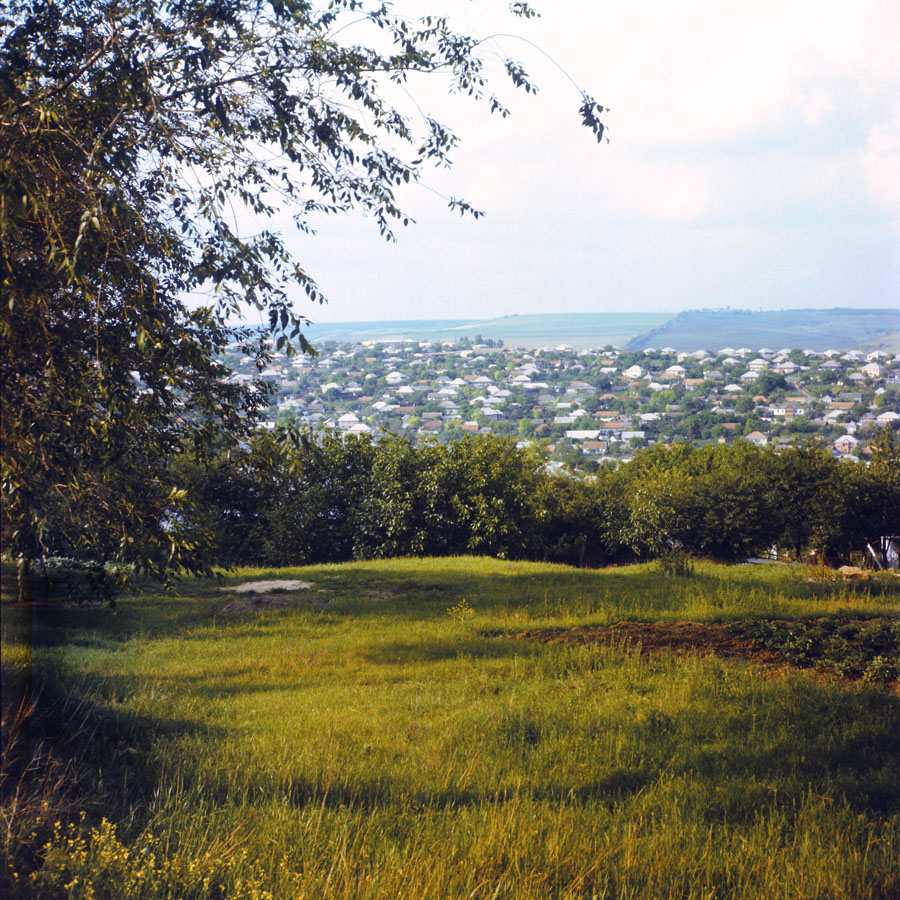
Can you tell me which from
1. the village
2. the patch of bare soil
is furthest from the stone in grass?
the patch of bare soil

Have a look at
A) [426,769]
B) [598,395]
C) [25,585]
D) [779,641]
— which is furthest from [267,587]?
[598,395]

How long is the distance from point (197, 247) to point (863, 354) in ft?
56.9

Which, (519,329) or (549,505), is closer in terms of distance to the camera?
(519,329)

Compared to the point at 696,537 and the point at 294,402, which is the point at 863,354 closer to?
the point at 696,537

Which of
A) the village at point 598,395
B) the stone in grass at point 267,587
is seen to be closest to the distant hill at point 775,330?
the village at point 598,395

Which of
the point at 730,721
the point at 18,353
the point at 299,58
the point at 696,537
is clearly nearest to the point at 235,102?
the point at 299,58

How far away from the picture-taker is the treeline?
11273mm

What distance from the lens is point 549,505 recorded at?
17.8m

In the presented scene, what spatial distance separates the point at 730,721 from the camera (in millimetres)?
4191

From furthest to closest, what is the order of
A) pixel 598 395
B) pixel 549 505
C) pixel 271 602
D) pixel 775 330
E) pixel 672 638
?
1. pixel 775 330
2. pixel 549 505
3. pixel 598 395
4. pixel 271 602
5. pixel 672 638

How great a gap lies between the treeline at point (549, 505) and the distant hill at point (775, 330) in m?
3.64

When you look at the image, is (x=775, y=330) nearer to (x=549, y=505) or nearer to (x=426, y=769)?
(x=549, y=505)

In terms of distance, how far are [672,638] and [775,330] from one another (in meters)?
22.7

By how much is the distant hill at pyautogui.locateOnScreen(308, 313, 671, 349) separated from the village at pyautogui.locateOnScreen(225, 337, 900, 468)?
0.47 metres
